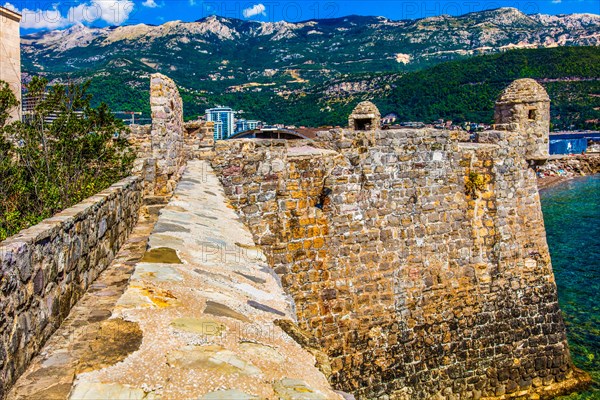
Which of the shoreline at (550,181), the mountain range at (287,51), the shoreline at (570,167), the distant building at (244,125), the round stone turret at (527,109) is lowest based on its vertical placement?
the shoreline at (550,181)

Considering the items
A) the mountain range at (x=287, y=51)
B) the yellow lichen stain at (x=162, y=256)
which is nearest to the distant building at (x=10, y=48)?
the yellow lichen stain at (x=162, y=256)

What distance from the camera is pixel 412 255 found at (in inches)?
326

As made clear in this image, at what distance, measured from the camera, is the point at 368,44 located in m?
140

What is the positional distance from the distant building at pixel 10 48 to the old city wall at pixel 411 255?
8.13 m

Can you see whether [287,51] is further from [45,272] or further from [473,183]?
[45,272]

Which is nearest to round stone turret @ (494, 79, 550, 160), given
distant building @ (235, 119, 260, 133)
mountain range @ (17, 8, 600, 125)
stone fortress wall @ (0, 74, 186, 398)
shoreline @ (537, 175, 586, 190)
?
stone fortress wall @ (0, 74, 186, 398)

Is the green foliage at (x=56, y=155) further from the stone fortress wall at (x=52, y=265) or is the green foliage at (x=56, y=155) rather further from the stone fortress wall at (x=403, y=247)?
the stone fortress wall at (x=52, y=265)

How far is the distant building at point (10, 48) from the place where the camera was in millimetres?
12992

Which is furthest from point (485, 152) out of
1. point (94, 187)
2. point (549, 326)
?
point (94, 187)

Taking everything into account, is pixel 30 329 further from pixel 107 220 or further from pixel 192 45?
pixel 192 45

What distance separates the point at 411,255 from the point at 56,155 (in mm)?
6095

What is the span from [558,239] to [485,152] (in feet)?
63.1

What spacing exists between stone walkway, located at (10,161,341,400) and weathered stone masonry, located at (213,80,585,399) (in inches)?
125

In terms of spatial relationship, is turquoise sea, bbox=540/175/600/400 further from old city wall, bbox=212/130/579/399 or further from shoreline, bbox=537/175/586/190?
shoreline, bbox=537/175/586/190
